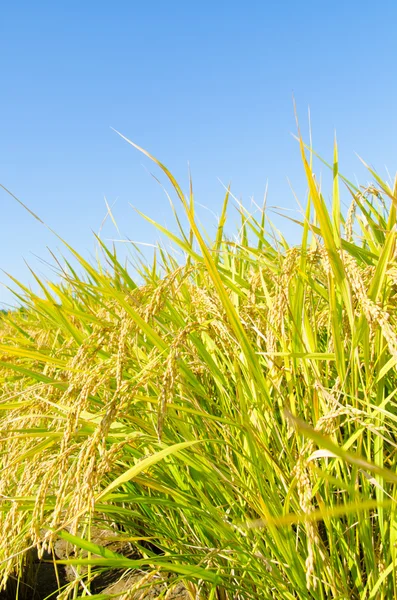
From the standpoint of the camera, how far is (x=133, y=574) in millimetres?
1685

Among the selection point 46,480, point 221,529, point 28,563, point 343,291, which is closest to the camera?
point 46,480

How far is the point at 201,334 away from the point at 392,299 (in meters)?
0.66

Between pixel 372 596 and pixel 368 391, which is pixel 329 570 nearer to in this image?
pixel 372 596

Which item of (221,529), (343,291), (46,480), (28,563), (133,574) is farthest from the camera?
(28,563)

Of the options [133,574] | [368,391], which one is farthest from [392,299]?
[133,574]

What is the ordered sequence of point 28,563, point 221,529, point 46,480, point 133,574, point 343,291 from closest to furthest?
point 46,480, point 343,291, point 221,529, point 133,574, point 28,563

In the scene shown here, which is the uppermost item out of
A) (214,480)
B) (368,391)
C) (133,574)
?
(368,391)

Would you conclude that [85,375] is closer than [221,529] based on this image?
Yes

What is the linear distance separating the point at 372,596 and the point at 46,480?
69cm

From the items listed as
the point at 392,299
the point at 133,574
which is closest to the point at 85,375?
the point at 392,299

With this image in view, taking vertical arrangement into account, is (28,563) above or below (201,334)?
below

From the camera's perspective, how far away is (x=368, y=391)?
1109 mm

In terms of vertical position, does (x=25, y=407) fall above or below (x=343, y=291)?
below

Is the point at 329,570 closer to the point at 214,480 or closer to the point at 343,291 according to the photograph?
the point at 214,480
